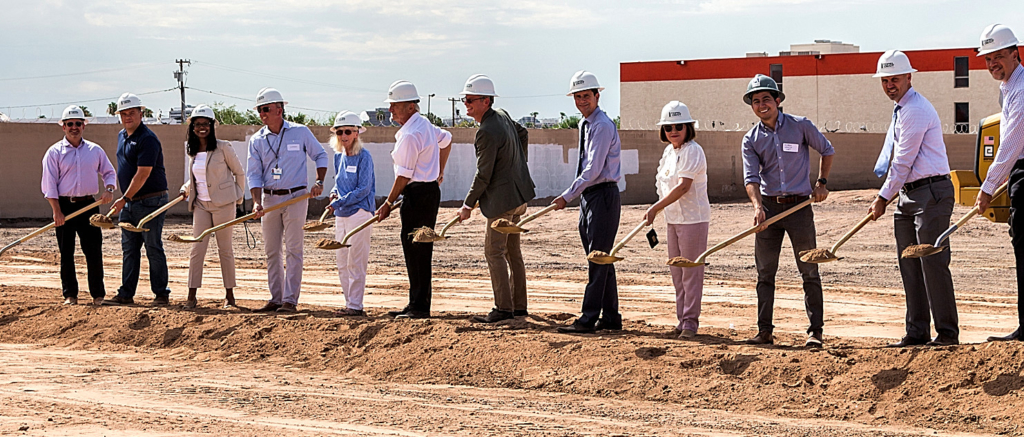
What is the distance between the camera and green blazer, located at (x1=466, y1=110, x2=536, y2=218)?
8.73m

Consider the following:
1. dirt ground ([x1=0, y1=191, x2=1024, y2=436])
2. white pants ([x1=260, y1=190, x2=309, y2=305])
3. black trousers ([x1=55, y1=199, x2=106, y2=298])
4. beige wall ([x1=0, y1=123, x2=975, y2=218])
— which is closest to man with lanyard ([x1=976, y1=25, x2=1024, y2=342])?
dirt ground ([x1=0, y1=191, x2=1024, y2=436])

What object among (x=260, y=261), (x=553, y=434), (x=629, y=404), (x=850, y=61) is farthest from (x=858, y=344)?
(x=850, y=61)

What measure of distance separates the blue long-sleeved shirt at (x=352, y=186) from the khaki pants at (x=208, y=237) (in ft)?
4.43

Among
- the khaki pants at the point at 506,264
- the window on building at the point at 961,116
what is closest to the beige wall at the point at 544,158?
the window on building at the point at 961,116

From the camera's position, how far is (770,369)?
699 cm

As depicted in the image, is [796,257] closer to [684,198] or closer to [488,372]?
[684,198]

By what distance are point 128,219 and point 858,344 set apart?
682cm

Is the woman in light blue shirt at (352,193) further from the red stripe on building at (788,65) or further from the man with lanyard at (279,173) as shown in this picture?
the red stripe on building at (788,65)

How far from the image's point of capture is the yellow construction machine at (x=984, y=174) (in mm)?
11820

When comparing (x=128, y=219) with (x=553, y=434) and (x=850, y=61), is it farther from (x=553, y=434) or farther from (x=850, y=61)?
(x=850, y=61)

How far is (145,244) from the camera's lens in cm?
1036

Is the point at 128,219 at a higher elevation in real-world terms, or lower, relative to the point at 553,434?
higher

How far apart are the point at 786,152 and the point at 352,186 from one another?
151 inches

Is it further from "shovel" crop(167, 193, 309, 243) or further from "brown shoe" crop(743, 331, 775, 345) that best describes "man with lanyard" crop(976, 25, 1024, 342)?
"shovel" crop(167, 193, 309, 243)
